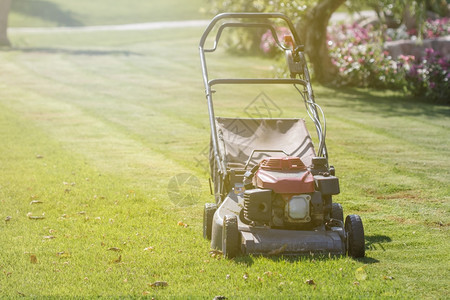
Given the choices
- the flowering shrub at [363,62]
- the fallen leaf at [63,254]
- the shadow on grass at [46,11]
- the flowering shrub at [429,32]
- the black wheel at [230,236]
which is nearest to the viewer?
the black wheel at [230,236]

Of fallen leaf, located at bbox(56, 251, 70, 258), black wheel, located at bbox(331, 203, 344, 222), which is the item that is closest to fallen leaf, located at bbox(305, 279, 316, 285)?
black wheel, located at bbox(331, 203, 344, 222)

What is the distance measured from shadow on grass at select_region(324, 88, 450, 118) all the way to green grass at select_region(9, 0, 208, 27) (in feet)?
75.6

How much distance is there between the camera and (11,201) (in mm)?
7992

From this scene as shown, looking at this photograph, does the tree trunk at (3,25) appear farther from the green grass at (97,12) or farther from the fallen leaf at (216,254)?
the fallen leaf at (216,254)

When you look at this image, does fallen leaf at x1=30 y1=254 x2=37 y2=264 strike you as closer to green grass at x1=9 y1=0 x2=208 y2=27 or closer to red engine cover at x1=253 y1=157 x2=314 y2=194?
red engine cover at x1=253 y1=157 x2=314 y2=194

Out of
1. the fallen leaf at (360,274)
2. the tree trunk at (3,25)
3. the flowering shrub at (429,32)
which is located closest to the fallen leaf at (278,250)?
the fallen leaf at (360,274)

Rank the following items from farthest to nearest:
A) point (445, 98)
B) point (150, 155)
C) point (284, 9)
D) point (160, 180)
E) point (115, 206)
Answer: point (284, 9) → point (445, 98) → point (150, 155) → point (160, 180) → point (115, 206)

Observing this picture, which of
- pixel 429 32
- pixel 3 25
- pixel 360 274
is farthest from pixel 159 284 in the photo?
pixel 3 25

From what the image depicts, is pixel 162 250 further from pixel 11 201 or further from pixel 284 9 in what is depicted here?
pixel 284 9

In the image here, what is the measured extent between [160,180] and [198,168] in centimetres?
83

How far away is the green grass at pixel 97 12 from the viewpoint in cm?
4075

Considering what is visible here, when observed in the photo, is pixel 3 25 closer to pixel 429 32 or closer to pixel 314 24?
pixel 314 24

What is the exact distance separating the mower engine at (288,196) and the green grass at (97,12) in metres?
34.2

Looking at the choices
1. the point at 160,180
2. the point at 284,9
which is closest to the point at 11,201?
the point at 160,180
